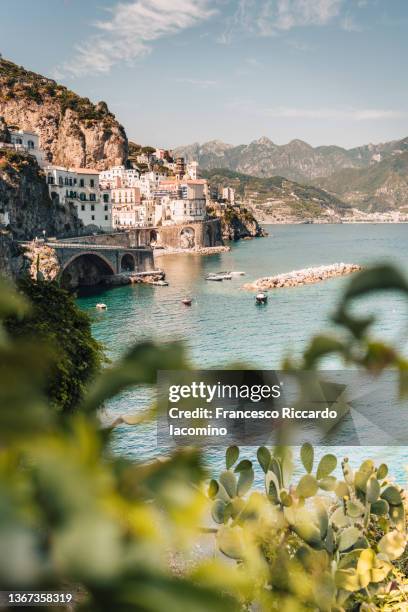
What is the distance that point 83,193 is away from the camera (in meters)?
63.9

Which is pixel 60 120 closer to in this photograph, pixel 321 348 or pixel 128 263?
pixel 128 263

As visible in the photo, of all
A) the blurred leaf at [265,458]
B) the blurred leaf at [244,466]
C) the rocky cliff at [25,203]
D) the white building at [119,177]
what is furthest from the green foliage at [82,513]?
the white building at [119,177]

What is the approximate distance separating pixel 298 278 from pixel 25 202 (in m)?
26.4

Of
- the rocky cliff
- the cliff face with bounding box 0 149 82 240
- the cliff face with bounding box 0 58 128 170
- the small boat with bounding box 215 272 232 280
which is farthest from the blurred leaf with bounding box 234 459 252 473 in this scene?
the cliff face with bounding box 0 58 128 170

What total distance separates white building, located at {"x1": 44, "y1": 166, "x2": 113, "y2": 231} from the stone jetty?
21.6m

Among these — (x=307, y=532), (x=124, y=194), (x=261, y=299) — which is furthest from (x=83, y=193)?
(x=307, y=532)

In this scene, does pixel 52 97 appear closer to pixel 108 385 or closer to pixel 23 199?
pixel 23 199

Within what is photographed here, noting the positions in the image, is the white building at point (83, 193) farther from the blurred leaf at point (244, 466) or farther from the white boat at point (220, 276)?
Answer: the blurred leaf at point (244, 466)

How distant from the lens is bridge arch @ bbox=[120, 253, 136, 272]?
2344 inches

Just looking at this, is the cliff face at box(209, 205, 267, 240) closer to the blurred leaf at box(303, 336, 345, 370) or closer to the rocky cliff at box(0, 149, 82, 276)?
the rocky cliff at box(0, 149, 82, 276)

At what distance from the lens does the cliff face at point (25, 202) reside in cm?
4878

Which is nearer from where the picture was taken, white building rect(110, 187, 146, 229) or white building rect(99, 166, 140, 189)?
white building rect(110, 187, 146, 229)

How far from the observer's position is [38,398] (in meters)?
0.45

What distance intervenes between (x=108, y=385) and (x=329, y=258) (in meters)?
76.9
